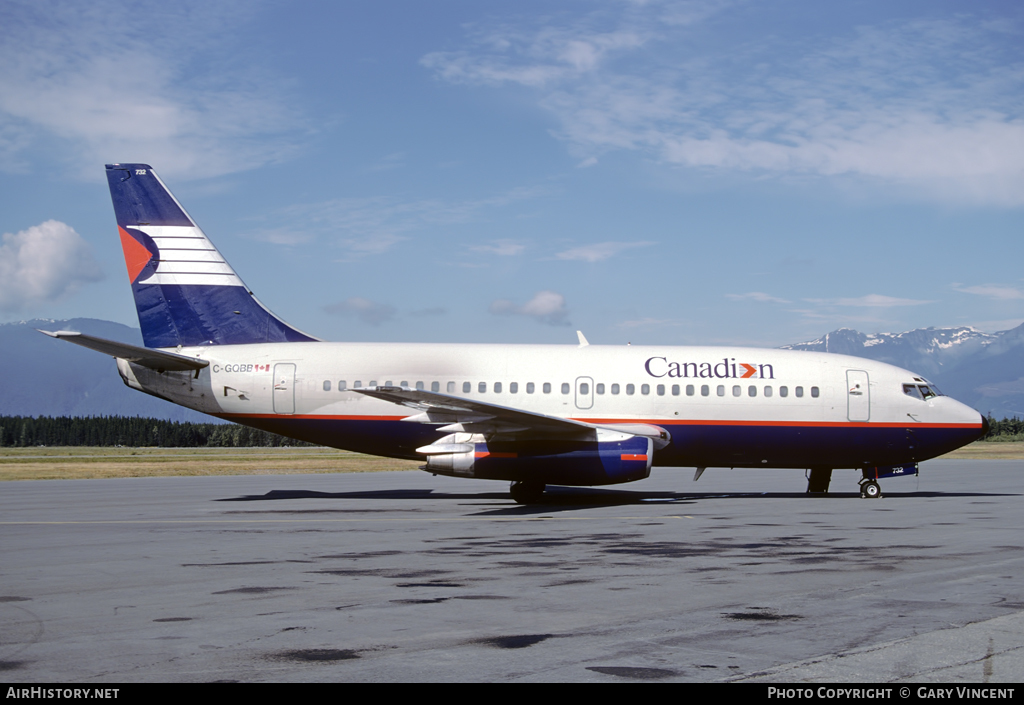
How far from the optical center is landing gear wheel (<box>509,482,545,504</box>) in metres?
22.3

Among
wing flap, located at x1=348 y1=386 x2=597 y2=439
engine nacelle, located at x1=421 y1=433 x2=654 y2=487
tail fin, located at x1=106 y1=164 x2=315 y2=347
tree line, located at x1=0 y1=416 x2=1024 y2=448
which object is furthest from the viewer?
tree line, located at x1=0 y1=416 x2=1024 y2=448

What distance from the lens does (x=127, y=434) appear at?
5241 inches

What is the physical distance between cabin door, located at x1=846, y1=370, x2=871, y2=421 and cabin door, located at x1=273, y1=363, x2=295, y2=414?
1551 centimetres

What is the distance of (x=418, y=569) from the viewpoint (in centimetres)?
1120

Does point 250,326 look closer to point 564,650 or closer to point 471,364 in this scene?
point 471,364

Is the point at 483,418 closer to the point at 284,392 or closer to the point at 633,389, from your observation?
the point at 633,389

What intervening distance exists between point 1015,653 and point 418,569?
6986 mm

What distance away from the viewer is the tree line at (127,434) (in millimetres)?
122750

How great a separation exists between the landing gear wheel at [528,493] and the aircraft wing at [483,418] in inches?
64.8

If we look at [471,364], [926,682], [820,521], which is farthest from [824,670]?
[471,364]

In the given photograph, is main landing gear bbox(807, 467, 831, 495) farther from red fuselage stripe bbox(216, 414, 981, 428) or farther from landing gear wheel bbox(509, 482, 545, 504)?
landing gear wheel bbox(509, 482, 545, 504)

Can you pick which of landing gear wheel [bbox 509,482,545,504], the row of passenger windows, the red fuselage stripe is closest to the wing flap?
landing gear wheel [bbox 509,482,545,504]

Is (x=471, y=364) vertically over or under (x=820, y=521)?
over

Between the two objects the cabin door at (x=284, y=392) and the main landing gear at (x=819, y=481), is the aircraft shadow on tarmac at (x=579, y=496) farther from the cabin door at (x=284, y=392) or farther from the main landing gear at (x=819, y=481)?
the cabin door at (x=284, y=392)
